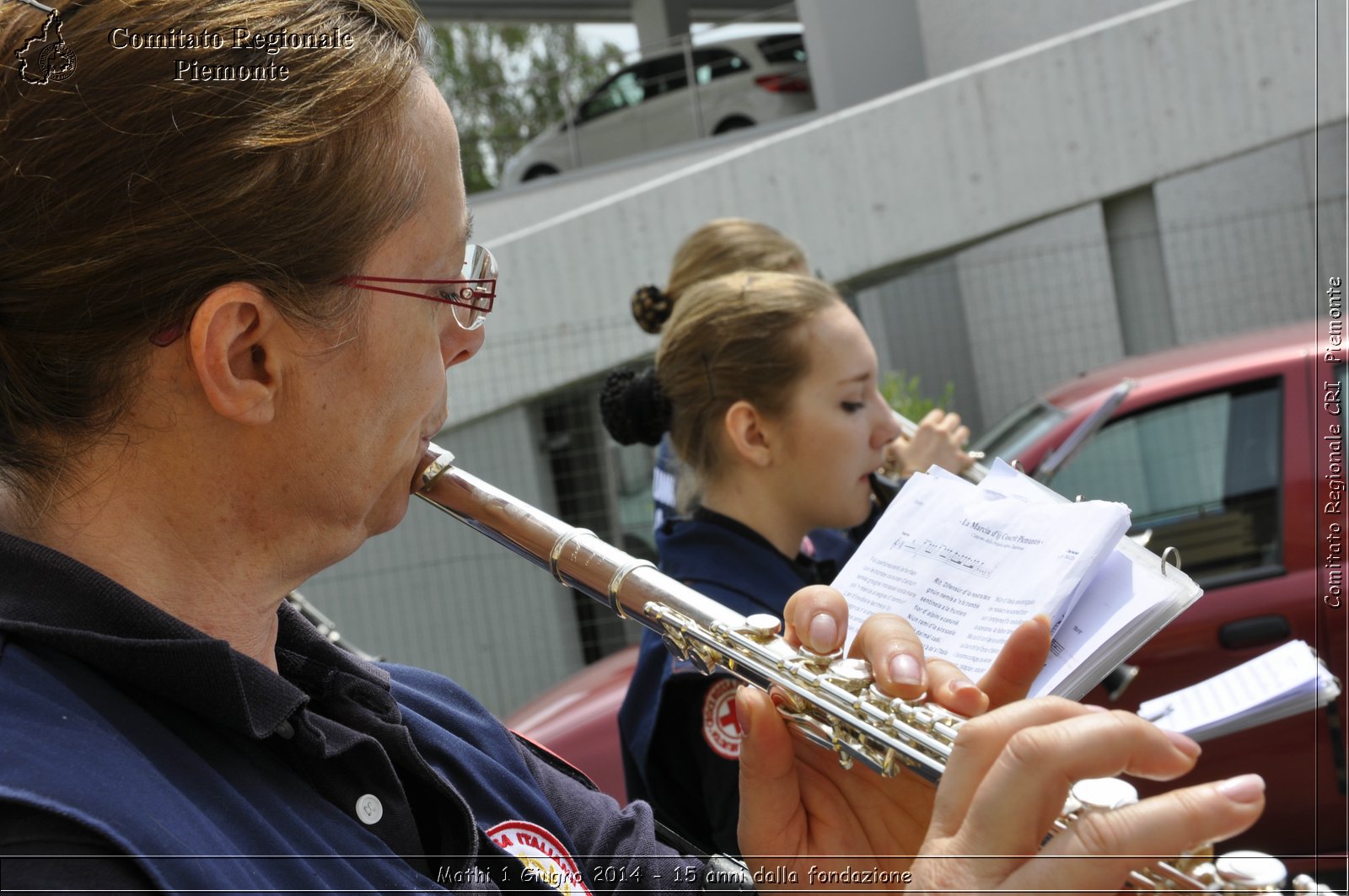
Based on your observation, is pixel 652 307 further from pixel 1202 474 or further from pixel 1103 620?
pixel 1103 620

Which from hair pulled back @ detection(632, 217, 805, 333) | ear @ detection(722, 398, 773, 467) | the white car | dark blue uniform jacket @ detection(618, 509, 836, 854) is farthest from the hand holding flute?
the white car

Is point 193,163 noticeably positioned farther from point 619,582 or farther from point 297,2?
point 619,582

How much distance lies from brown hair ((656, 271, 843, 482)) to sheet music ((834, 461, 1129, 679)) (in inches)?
37.1

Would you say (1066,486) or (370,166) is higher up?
(370,166)

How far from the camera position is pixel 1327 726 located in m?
3.14

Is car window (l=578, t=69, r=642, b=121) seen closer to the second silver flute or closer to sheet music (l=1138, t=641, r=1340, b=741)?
sheet music (l=1138, t=641, r=1340, b=741)

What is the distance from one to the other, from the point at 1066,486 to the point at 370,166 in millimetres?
3351

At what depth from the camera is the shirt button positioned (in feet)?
3.67

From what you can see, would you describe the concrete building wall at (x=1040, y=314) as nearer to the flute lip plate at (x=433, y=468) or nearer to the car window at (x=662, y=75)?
the car window at (x=662, y=75)

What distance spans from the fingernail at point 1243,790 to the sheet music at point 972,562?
1.51 ft

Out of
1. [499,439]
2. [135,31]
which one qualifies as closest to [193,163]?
[135,31]

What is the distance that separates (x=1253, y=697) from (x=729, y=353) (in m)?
1.30

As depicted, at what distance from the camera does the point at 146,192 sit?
1.04m

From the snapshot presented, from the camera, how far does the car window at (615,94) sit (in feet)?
38.9
